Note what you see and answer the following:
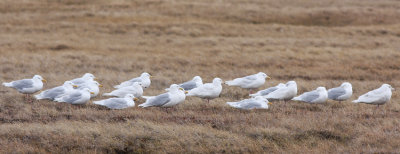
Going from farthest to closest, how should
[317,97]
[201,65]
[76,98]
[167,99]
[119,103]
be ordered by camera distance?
1. [201,65]
2. [317,97]
3. [76,98]
4. [119,103]
5. [167,99]

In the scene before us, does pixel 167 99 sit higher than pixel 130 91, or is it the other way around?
pixel 130 91

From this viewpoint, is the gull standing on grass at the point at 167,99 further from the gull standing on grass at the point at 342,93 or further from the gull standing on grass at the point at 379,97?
the gull standing on grass at the point at 379,97

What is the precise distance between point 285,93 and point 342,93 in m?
1.61

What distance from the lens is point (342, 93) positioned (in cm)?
1420

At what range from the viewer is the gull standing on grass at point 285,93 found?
1405cm

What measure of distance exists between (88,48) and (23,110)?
1454 centimetres

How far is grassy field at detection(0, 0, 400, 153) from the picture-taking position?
10727 millimetres

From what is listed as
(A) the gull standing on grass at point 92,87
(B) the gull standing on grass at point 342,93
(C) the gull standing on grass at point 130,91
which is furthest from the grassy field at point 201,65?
(C) the gull standing on grass at point 130,91

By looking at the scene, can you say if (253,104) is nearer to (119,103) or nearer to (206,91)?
(206,91)

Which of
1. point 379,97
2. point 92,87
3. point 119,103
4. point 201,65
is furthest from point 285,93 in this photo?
point 201,65

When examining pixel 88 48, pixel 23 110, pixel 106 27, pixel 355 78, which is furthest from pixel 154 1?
pixel 23 110

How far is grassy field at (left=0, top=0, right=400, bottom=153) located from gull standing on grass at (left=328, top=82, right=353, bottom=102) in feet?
0.95

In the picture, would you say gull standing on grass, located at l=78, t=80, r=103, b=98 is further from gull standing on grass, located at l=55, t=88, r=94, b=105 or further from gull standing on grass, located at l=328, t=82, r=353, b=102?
gull standing on grass, located at l=328, t=82, r=353, b=102

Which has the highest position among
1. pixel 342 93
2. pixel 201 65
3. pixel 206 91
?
pixel 201 65
